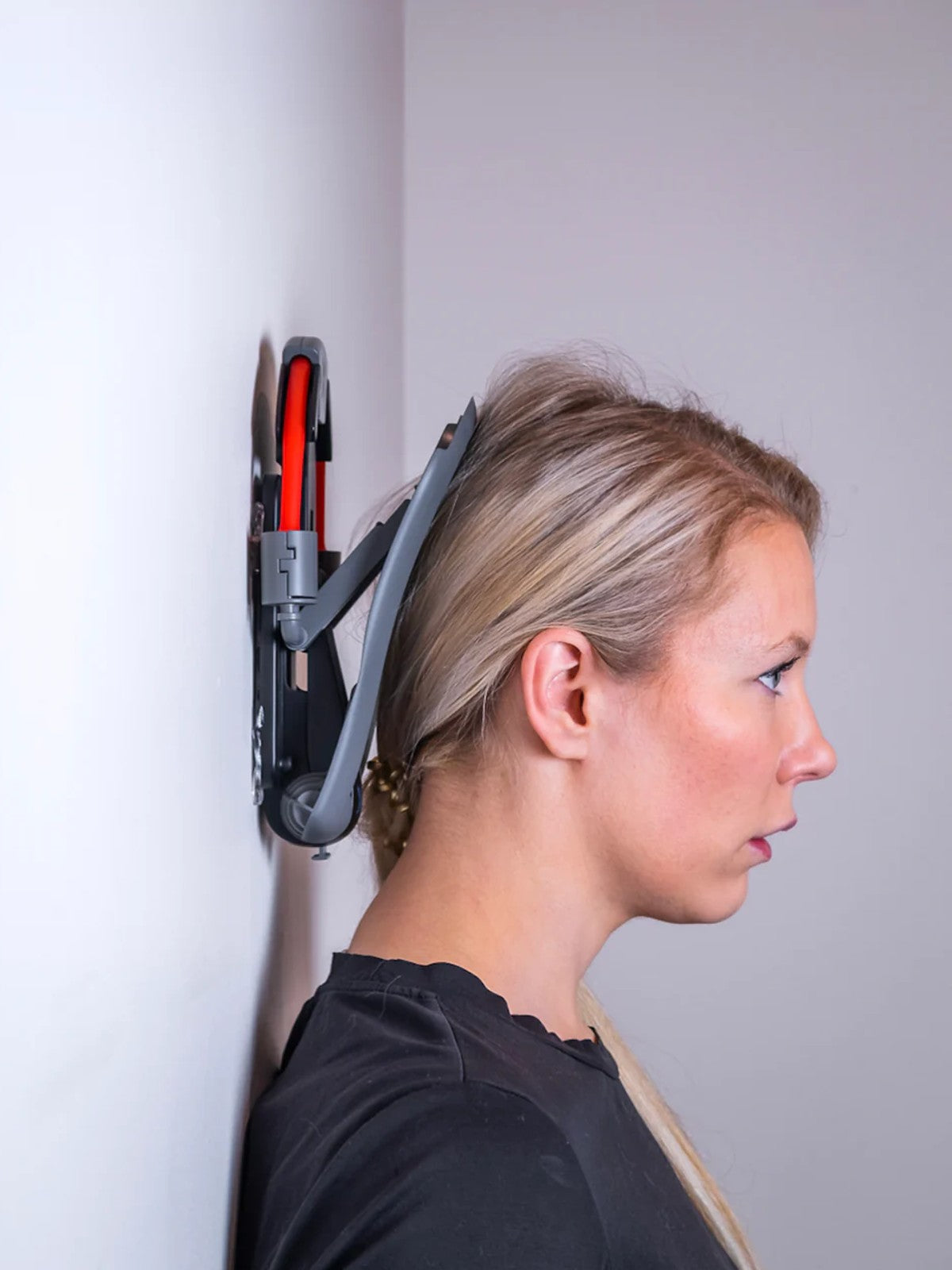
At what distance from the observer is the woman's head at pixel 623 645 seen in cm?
89

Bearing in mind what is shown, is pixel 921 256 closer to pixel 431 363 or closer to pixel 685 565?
pixel 431 363

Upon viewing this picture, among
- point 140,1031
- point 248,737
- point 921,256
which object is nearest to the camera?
point 140,1031

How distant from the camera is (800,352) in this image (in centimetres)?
207

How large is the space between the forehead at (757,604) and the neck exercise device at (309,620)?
8.7 inches

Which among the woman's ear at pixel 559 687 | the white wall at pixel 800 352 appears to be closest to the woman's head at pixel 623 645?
the woman's ear at pixel 559 687

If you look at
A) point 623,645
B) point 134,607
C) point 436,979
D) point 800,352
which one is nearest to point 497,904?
point 436,979

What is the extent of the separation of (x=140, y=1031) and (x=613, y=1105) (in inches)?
17.7

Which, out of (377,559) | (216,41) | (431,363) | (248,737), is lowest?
(248,737)

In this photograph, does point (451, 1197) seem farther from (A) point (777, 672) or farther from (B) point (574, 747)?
(A) point (777, 672)

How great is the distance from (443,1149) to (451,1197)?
0.03 m

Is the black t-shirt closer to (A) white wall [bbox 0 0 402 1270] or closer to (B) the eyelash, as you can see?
(A) white wall [bbox 0 0 402 1270]

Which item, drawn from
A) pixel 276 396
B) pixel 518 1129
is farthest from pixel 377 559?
pixel 518 1129

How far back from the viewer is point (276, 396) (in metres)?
0.85

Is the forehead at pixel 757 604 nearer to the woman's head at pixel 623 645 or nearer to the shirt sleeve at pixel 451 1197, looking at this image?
the woman's head at pixel 623 645
